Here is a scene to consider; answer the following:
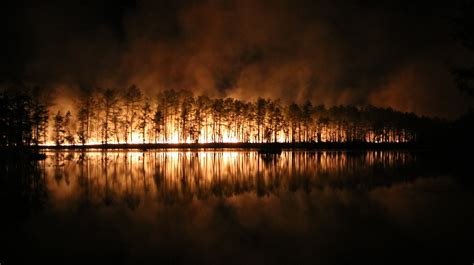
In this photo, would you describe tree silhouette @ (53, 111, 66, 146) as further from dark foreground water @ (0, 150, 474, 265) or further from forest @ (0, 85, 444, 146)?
dark foreground water @ (0, 150, 474, 265)

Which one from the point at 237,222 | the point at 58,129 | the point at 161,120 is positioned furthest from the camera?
the point at 161,120

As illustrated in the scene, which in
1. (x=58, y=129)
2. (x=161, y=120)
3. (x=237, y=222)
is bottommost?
(x=237, y=222)

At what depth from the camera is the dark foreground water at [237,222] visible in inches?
337

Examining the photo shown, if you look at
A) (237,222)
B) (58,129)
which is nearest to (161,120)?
(58,129)

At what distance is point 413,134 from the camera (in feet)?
408

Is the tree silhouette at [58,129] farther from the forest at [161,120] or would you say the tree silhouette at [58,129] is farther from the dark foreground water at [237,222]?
the dark foreground water at [237,222]

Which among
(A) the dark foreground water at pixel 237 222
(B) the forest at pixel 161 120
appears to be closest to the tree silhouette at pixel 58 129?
(B) the forest at pixel 161 120

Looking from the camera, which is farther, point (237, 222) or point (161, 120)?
point (161, 120)

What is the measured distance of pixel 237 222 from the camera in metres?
11.6

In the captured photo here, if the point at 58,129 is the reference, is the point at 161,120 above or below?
above

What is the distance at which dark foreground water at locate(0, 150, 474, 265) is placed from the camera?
8.56 metres

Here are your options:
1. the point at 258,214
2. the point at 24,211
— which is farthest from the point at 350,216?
the point at 24,211

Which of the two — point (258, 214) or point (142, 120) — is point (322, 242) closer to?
point (258, 214)

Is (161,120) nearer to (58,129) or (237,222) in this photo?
(58,129)
